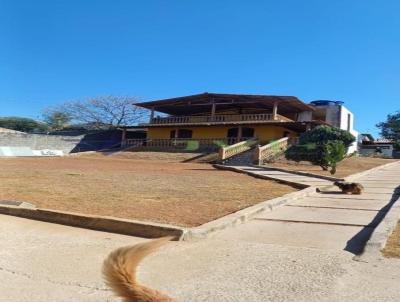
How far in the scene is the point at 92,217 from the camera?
6.20 metres

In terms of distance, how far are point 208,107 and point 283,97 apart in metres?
9.72

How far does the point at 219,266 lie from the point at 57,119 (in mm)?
62821

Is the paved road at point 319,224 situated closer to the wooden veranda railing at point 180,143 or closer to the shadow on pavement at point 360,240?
the shadow on pavement at point 360,240

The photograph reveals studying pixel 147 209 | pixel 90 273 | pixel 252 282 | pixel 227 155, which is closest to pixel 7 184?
pixel 147 209

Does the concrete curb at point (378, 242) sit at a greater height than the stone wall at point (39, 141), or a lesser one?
lesser

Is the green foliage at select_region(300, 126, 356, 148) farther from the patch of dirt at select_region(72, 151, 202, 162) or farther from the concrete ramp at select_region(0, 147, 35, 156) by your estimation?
the concrete ramp at select_region(0, 147, 35, 156)

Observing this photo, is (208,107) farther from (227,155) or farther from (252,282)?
(252,282)

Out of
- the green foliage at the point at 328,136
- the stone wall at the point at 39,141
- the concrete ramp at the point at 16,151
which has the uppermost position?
the green foliage at the point at 328,136

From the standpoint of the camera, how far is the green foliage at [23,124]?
213 feet

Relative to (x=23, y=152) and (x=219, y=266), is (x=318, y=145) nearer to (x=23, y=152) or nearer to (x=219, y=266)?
(x=219, y=266)

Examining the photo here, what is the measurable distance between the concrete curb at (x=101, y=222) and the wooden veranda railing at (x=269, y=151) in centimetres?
1884

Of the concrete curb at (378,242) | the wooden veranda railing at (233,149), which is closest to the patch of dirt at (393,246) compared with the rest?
the concrete curb at (378,242)

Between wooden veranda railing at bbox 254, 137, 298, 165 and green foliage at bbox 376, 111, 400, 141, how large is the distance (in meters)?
36.0

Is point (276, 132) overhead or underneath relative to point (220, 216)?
overhead
